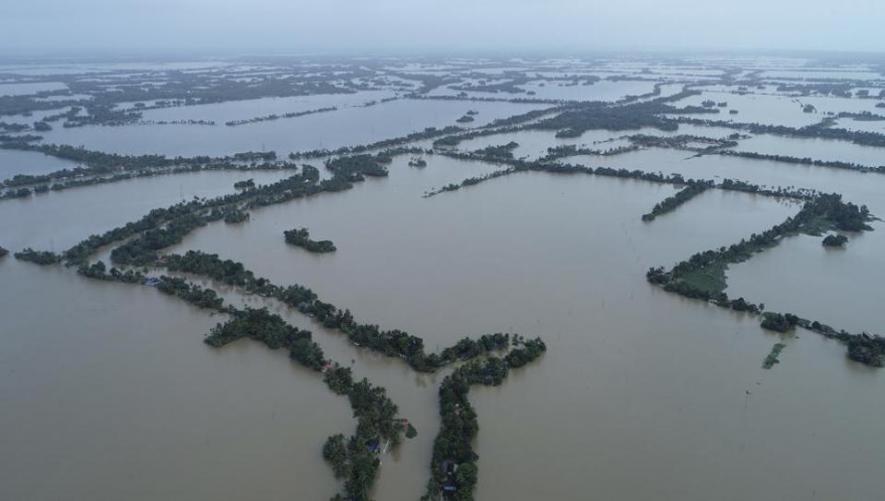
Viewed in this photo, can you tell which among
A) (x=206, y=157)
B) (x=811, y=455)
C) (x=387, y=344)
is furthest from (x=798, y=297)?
(x=206, y=157)

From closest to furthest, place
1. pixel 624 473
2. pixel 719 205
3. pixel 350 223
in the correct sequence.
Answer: pixel 624 473 → pixel 350 223 → pixel 719 205

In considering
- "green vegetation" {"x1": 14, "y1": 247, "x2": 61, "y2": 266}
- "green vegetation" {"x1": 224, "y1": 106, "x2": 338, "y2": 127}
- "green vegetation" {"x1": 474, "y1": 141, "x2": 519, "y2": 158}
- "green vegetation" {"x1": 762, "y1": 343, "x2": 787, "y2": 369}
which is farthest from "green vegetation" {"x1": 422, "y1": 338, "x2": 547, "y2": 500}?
"green vegetation" {"x1": 224, "y1": 106, "x2": 338, "y2": 127}

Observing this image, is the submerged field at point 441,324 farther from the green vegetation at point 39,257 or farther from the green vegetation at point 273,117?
the green vegetation at point 273,117

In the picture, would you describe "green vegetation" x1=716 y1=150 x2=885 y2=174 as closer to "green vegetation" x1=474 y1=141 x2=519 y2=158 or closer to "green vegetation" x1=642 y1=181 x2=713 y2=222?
"green vegetation" x1=642 y1=181 x2=713 y2=222

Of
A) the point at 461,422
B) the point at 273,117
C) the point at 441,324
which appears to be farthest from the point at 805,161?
the point at 273,117

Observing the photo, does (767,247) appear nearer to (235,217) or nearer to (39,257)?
(235,217)

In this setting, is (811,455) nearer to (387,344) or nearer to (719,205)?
(387,344)

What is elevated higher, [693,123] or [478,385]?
[693,123]
